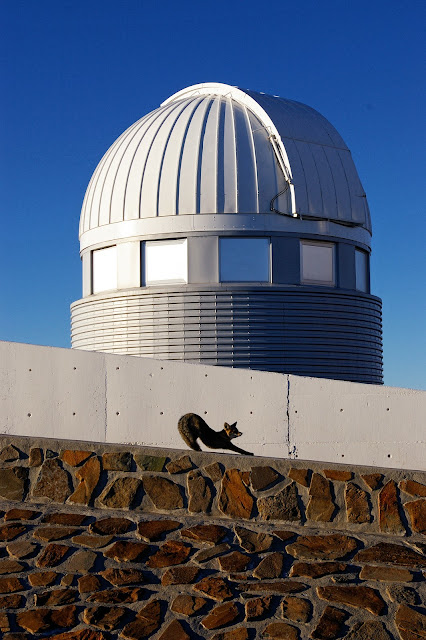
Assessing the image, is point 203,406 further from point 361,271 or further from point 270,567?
point 361,271

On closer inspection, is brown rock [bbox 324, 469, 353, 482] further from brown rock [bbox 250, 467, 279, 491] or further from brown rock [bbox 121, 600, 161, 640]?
brown rock [bbox 121, 600, 161, 640]

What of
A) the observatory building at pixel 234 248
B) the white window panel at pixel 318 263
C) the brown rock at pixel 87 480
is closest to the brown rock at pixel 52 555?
the brown rock at pixel 87 480

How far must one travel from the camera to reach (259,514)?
18.7ft

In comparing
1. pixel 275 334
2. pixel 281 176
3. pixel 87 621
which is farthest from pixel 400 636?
pixel 281 176

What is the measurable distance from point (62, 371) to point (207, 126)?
746 centimetres

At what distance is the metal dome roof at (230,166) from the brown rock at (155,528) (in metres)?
9.72

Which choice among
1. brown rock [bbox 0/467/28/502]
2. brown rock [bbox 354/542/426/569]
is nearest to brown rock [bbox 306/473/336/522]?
brown rock [bbox 354/542/426/569]

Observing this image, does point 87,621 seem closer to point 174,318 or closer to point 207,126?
point 174,318

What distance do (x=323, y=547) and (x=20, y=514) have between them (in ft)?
6.63

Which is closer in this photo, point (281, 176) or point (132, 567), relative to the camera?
point (132, 567)

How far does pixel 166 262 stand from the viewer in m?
15.0

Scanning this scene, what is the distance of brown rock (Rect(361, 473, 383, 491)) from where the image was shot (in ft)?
18.8

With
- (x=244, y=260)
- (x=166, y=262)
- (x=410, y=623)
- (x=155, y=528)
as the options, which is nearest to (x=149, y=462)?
(x=155, y=528)

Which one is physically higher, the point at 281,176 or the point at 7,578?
the point at 281,176
